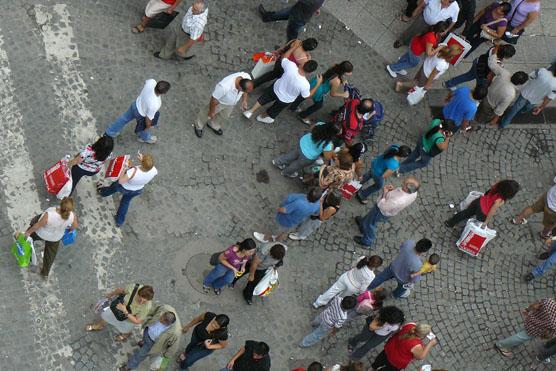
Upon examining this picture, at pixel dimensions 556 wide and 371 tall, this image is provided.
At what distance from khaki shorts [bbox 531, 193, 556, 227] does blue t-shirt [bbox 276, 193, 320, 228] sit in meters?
3.90

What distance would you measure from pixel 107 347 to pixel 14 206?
2331 mm

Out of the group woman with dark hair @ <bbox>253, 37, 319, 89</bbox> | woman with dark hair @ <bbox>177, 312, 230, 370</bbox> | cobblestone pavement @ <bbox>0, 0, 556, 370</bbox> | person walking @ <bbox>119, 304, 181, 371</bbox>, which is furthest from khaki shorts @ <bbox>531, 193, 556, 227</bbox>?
person walking @ <bbox>119, 304, 181, 371</bbox>

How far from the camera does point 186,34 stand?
13508 mm

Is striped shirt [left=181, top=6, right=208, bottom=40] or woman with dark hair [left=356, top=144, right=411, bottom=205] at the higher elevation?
striped shirt [left=181, top=6, right=208, bottom=40]

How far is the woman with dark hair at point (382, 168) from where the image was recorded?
500 inches

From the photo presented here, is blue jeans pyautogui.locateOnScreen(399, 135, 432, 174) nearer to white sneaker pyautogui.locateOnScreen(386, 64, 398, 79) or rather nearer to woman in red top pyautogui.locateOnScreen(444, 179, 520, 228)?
woman in red top pyautogui.locateOnScreen(444, 179, 520, 228)

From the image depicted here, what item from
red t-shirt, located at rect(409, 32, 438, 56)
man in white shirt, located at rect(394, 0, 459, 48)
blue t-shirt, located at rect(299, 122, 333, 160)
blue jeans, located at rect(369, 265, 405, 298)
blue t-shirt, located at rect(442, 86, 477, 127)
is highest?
man in white shirt, located at rect(394, 0, 459, 48)

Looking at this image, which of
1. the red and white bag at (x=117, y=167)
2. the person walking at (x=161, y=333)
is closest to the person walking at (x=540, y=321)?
the person walking at (x=161, y=333)

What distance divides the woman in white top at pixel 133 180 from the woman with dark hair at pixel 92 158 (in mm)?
353

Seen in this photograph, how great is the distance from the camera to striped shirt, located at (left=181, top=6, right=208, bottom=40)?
13.1m

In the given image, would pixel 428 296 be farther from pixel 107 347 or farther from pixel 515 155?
pixel 107 347

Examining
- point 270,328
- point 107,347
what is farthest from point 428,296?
point 107,347

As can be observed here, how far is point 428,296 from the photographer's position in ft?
43.3

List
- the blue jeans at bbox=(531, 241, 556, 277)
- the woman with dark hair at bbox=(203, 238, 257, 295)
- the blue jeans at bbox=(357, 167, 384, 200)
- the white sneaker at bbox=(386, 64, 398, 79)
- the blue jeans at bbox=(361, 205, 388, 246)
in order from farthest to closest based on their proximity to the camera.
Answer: the white sneaker at bbox=(386, 64, 398, 79), the blue jeans at bbox=(531, 241, 556, 277), the blue jeans at bbox=(357, 167, 384, 200), the blue jeans at bbox=(361, 205, 388, 246), the woman with dark hair at bbox=(203, 238, 257, 295)
